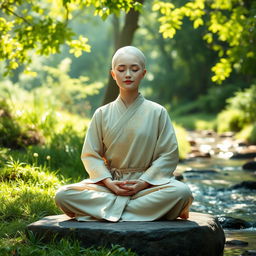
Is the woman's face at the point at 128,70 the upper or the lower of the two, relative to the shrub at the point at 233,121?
upper

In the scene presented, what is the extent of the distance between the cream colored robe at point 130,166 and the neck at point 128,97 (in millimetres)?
37

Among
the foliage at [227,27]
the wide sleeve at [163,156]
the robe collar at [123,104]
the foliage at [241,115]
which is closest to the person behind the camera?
the wide sleeve at [163,156]

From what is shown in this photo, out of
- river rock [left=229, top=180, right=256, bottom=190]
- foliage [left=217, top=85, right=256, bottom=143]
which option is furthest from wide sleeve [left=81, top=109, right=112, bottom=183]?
foliage [left=217, top=85, right=256, bottom=143]

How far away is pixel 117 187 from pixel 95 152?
0.44 meters

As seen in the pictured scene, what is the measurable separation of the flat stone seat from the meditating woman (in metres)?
0.15

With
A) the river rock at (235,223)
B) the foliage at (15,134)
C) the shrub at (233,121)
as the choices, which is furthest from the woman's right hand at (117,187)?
the shrub at (233,121)

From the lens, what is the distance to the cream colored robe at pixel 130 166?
4098mm

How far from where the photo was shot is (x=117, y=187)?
4207mm

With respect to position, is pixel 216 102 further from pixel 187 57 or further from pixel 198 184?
pixel 198 184

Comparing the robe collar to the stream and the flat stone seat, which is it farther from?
the stream

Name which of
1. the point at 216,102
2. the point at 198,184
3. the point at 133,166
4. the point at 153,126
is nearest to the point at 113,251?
the point at 133,166

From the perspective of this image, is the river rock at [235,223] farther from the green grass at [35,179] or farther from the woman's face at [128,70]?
the woman's face at [128,70]

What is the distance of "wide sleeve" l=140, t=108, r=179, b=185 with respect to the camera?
4242 millimetres

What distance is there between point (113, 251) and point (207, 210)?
9.83 ft
